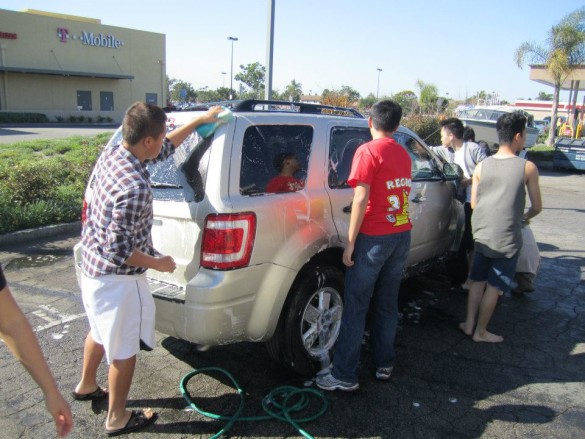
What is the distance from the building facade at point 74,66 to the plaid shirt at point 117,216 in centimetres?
3826

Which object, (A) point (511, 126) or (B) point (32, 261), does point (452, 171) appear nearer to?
(A) point (511, 126)

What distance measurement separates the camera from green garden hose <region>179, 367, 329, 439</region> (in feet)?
9.97

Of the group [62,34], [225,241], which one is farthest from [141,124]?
[62,34]

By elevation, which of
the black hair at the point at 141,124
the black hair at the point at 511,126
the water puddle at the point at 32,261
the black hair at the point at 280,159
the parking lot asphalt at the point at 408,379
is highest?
the black hair at the point at 511,126

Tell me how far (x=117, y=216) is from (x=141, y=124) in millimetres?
524

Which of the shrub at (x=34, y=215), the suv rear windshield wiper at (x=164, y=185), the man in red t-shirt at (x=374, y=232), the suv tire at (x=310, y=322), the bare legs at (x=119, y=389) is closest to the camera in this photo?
the bare legs at (x=119, y=389)

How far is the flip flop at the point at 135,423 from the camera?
288 cm

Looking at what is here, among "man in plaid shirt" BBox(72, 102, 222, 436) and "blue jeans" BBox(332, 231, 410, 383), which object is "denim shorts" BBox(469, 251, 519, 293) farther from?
"man in plaid shirt" BBox(72, 102, 222, 436)

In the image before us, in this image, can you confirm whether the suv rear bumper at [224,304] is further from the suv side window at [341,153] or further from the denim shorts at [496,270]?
the denim shorts at [496,270]

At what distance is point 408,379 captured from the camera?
3.62 m

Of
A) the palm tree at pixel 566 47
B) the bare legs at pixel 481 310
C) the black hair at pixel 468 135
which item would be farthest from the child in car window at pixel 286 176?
the palm tree at pixel 566 47

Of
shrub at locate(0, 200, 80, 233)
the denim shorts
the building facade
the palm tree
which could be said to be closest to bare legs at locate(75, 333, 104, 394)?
the denim shorts

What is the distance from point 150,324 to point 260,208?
3.10 ft

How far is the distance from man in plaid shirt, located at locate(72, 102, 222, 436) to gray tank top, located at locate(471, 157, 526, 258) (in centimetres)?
Answer: 272
